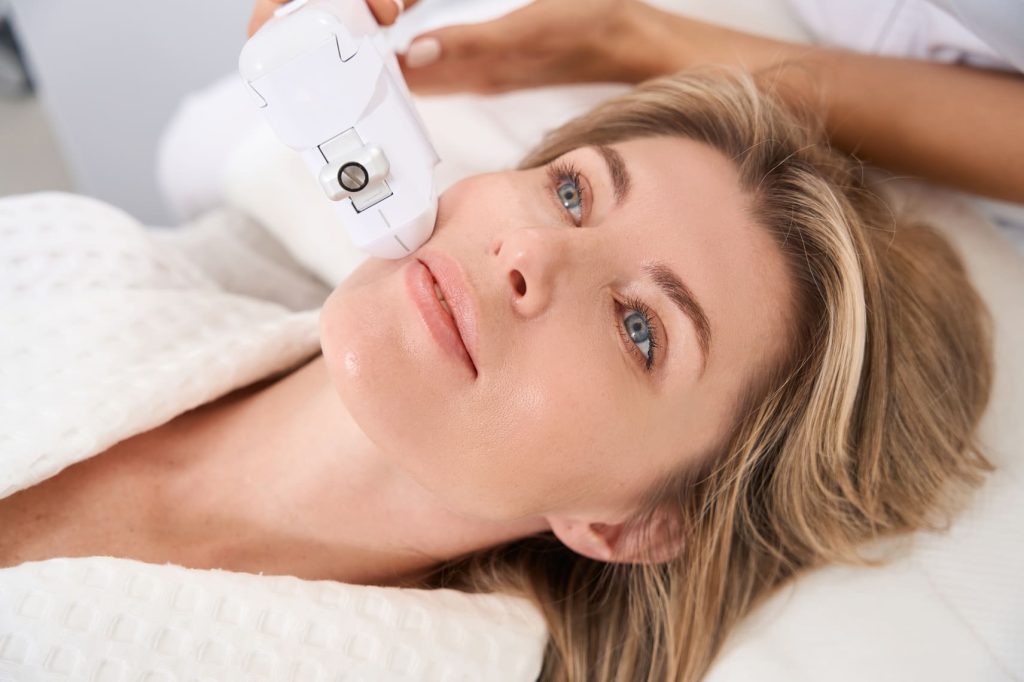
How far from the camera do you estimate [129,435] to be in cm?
112

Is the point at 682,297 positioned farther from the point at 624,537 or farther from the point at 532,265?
the point at 624,537

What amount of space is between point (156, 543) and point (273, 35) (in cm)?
69

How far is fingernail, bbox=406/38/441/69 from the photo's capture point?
128cm

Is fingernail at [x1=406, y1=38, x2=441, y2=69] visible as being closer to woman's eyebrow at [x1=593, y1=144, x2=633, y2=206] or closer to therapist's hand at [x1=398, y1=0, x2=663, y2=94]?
therapist's hand at [x1=398, y1=0, x2=663, y2=94]

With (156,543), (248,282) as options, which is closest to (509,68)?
(248,282)

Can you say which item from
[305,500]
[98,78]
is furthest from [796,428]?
[98,78]

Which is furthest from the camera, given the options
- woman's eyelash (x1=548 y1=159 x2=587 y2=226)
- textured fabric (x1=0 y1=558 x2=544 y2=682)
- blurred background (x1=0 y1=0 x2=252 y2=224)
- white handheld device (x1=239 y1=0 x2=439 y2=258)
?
blurred background (x1=0 y1=0 x2=252 y2=224)

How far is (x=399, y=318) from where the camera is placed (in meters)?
0.94

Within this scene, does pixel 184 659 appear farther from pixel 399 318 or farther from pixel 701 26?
pixel 701 26

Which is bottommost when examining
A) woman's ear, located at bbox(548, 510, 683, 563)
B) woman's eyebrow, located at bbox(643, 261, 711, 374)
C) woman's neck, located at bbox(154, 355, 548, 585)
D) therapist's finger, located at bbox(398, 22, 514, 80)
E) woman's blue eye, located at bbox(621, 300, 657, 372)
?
woman's ear, located at bbox(548, 510, 683, 563)

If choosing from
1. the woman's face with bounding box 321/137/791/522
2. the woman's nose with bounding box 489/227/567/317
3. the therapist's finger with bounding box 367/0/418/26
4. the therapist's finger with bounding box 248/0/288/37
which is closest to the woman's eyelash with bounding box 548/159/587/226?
the woman's face with bounding box 321/137/791/522

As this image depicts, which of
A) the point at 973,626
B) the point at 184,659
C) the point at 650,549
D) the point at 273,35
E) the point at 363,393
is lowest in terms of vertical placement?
the point at 973,626

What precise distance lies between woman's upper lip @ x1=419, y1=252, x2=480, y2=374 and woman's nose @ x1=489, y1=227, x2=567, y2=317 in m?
0.05

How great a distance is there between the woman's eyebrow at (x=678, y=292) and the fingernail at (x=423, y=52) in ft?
1.89
